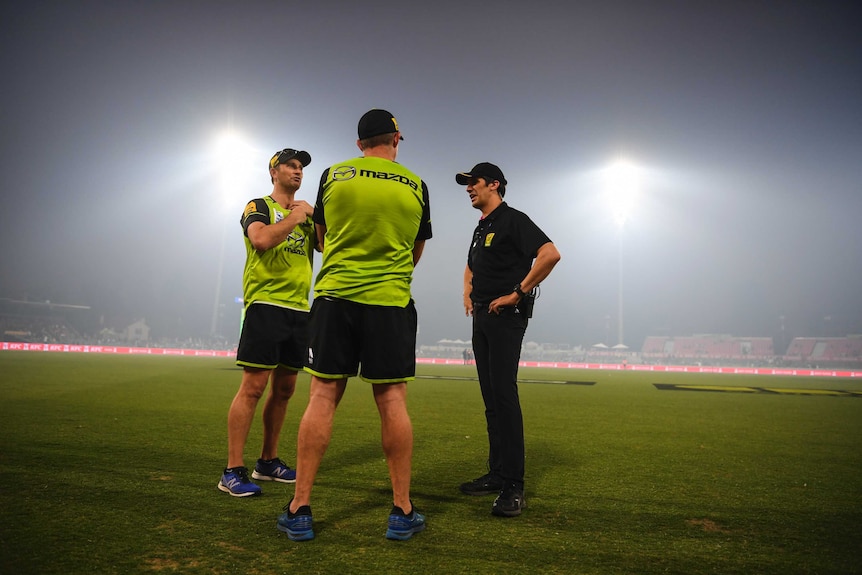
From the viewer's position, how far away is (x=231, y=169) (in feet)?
217

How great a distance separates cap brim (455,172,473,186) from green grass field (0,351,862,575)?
7.17 feet

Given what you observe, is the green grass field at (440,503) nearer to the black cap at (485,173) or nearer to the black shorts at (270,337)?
the black shorts at (270,337)

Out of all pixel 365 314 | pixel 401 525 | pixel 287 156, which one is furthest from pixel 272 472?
pixel 287 156

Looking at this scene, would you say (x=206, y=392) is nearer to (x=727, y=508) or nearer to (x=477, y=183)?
(x=477, y=183)

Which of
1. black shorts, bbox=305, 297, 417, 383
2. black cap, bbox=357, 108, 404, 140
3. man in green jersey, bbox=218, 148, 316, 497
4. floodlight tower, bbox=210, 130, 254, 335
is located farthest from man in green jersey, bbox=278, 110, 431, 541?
floodlight tower, bbox=210, 130, 254, 335

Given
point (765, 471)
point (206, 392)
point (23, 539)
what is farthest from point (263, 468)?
point (206, 392)

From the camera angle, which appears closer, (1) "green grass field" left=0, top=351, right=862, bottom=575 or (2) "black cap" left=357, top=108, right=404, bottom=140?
(1) "green grass field" left=0, top=351, right=862, bottom=575

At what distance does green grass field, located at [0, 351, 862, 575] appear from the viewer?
2.29 meters

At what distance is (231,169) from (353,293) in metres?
69.5

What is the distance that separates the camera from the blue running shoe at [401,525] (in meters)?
2.53

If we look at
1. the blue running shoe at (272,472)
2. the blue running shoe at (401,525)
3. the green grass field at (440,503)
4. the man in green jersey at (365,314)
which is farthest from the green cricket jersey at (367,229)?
the blue running shoe at (272,472)

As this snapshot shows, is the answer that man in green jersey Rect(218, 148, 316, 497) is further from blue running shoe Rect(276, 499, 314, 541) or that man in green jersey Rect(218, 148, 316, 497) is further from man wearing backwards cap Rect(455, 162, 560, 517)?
man wearing backwards cap Rect(455, 162, 560, 517)

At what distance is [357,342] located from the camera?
2.75 m

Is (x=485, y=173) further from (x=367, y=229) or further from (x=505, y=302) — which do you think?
(x=367, y=229)
